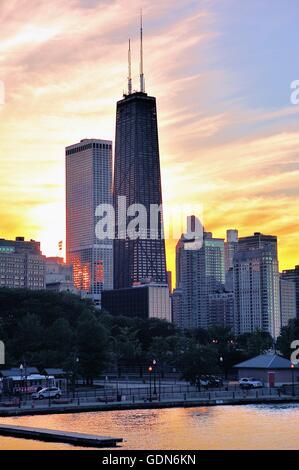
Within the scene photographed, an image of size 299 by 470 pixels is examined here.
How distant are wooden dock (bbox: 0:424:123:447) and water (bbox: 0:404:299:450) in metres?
0.82

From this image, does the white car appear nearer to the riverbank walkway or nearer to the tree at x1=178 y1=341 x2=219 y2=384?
the tree at x1=178 y1=341 x2=219 y2=384

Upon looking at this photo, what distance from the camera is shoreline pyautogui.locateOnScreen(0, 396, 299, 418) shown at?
3088 inches

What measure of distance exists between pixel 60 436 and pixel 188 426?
1338 centimetres

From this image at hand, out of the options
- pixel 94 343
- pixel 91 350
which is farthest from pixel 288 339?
pixel 91 350

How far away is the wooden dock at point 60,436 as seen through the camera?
54.1 meters

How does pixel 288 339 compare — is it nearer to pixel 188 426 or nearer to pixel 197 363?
pixel 197 363

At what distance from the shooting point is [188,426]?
2650 inches

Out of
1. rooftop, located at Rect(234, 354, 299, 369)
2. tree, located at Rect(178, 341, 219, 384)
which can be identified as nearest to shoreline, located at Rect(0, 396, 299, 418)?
tree, located at Rect(178, 341, 219, 384)

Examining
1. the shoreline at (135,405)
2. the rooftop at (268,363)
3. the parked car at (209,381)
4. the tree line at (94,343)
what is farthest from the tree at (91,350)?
the shoreline at (135,405)

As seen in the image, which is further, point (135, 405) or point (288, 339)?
point (288, 339)

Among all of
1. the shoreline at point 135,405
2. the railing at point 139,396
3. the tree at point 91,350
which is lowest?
the shoreline at point 135,405

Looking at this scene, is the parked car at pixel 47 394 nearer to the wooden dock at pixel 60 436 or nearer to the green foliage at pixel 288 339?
the wooden dock at pixel 60 436

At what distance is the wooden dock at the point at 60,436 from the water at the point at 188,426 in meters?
0.82
